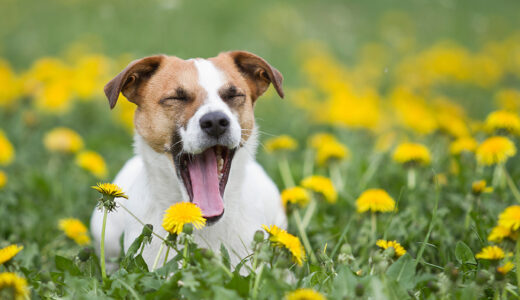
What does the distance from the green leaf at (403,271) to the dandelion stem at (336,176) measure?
188cm

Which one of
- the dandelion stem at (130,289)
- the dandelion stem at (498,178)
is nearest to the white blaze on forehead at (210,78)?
the dandelion stem at (130,289)

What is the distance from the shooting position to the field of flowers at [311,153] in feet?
7.01

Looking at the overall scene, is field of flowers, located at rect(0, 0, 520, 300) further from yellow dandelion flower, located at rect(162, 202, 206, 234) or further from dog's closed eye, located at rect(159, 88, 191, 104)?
dog's closed eye, located at rect(159, 88, 191, 104)

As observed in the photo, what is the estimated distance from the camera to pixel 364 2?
1235cm

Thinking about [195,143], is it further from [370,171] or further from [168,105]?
[370,171]

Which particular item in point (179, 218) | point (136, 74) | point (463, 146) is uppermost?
point (136, 74)

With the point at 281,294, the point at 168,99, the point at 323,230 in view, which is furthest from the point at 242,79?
the point at 281,294

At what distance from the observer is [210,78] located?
290cm

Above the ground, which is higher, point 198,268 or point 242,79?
point 242,79

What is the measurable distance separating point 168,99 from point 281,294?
1.34 metres

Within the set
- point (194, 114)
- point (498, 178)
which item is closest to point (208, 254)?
point (194, 114)

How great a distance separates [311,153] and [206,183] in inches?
89.1

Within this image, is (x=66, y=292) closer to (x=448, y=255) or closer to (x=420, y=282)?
(x=420, y=282)

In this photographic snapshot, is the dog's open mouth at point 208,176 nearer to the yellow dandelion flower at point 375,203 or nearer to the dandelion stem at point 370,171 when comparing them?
the yellow dandelion flower at point 375,203
